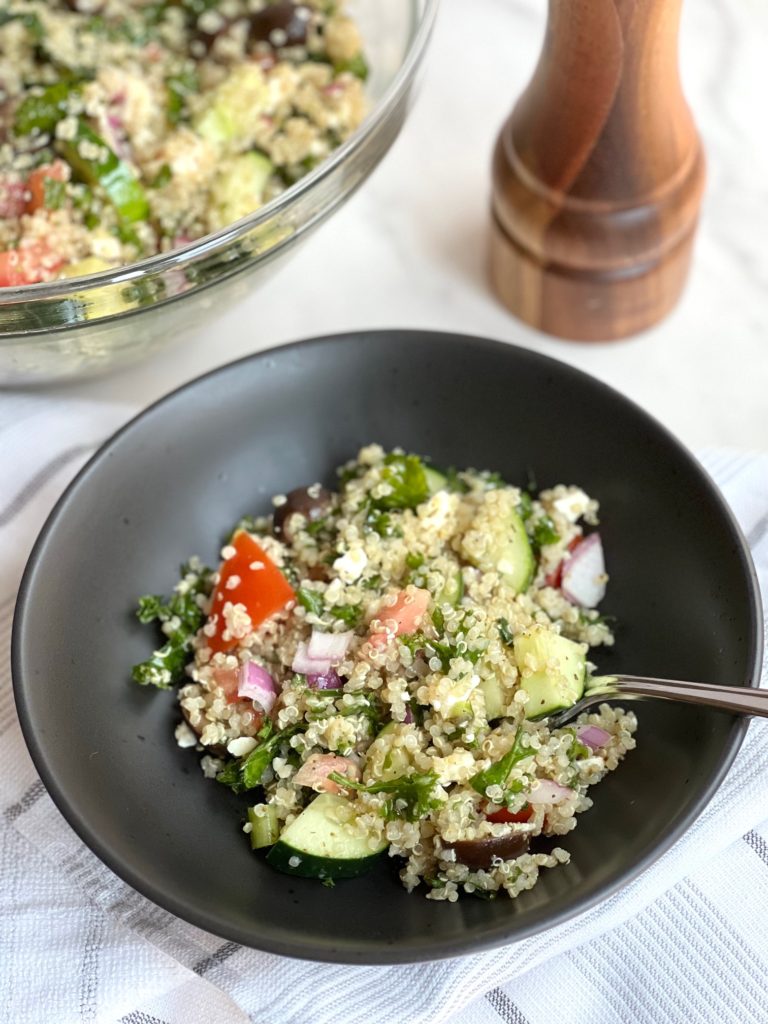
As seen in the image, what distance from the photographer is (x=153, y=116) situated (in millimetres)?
1528

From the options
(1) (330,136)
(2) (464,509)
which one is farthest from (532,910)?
(1) (330,136)

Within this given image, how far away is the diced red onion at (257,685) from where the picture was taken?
1090 mm

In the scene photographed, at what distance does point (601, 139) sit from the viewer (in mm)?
1308

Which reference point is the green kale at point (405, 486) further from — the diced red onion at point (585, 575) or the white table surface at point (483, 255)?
the white table surface at point (483, 255)

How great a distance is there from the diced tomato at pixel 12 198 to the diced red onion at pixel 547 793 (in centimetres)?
90

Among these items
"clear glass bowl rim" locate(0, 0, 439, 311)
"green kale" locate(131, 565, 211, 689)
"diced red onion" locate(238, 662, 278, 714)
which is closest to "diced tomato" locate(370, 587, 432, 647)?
"diced red onion" locate(238, 662, 278, 714)

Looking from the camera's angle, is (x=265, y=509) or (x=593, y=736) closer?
(x=593, y=736)

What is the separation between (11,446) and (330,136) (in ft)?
1.87

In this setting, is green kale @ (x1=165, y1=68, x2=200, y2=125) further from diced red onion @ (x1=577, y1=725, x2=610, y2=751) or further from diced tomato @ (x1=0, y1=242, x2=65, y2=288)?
diced red onion @ (x1=577, y1=725, x2=610, y2=751)

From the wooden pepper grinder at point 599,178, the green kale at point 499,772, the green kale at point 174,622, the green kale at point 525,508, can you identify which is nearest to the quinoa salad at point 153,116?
the wooden pepper grinder at point 599,178

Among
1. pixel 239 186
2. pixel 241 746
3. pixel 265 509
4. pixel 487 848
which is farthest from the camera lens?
pixel 239 186

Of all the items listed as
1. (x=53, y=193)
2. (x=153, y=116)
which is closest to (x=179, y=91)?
(x=153, y=116)

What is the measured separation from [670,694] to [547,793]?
14 centimetres

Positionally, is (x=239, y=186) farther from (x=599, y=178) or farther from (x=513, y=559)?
(x=513, y=559)
